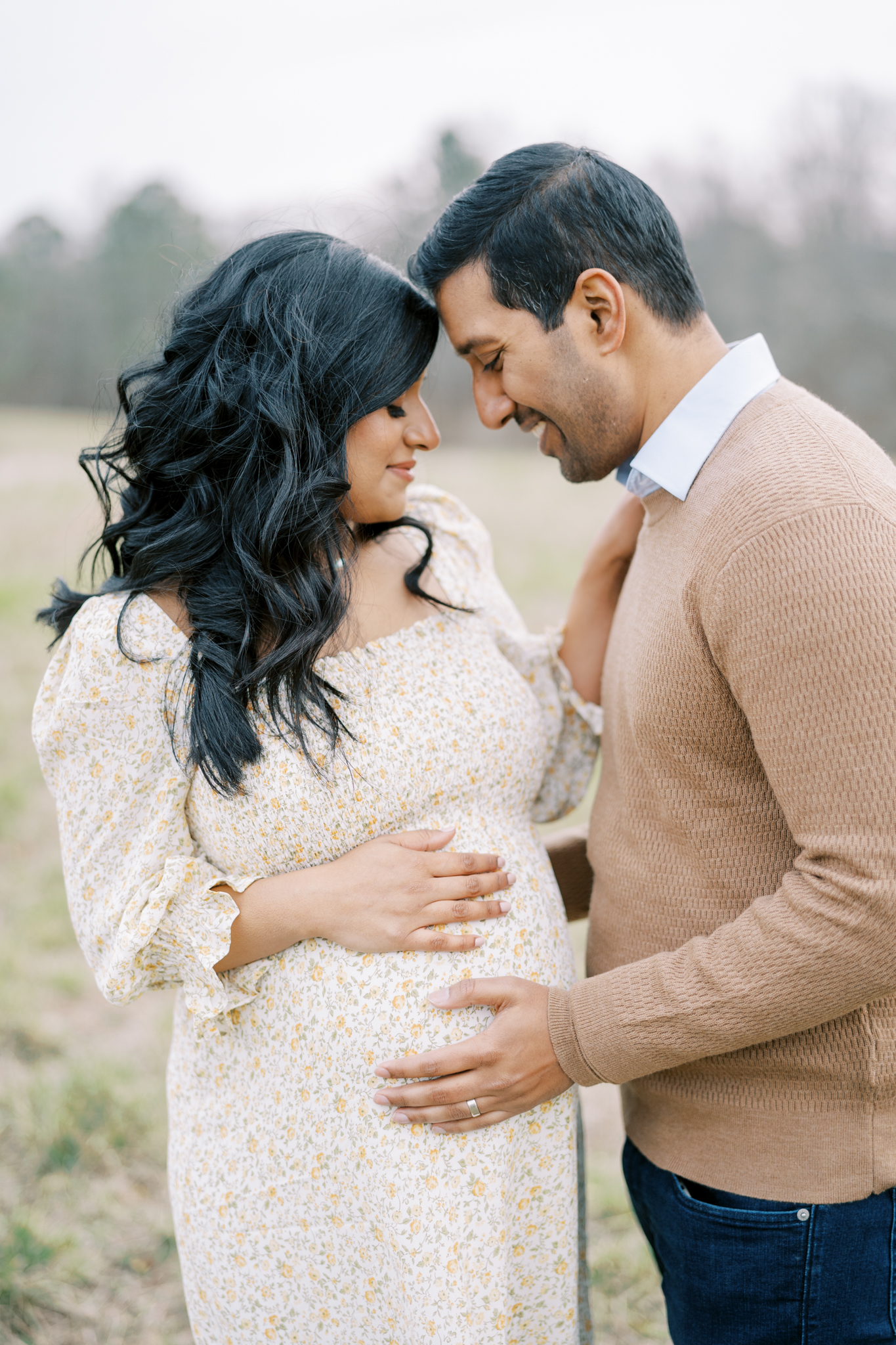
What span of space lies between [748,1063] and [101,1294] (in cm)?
204

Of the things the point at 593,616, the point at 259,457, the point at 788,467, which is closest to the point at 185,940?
the point at 259,457

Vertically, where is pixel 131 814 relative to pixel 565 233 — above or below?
below

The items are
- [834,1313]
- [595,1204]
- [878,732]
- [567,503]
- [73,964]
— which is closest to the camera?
[878,732]

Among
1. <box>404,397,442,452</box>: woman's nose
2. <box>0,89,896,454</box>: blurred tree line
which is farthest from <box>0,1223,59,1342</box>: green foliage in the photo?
<box>0,89,896,454</box>: blurred tree line

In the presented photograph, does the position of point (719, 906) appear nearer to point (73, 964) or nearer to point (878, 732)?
point (878, 732)

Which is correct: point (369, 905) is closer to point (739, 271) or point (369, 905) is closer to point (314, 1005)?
point (314, 1005)

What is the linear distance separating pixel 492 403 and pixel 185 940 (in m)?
1.05

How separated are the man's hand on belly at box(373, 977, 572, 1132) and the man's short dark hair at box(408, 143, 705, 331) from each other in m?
1.09

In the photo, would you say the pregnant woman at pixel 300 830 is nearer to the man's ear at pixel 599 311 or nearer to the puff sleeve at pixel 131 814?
the puff sleeve at pixel 131 814

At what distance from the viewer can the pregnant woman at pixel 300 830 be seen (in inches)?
58.8

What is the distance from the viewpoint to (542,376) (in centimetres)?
160

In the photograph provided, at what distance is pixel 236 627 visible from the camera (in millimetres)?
1592

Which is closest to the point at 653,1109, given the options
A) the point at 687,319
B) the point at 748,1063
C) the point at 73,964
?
the point at 748,1063

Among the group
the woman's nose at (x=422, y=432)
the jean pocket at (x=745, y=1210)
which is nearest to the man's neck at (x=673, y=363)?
the woman's nose at (x=422, y=432)
